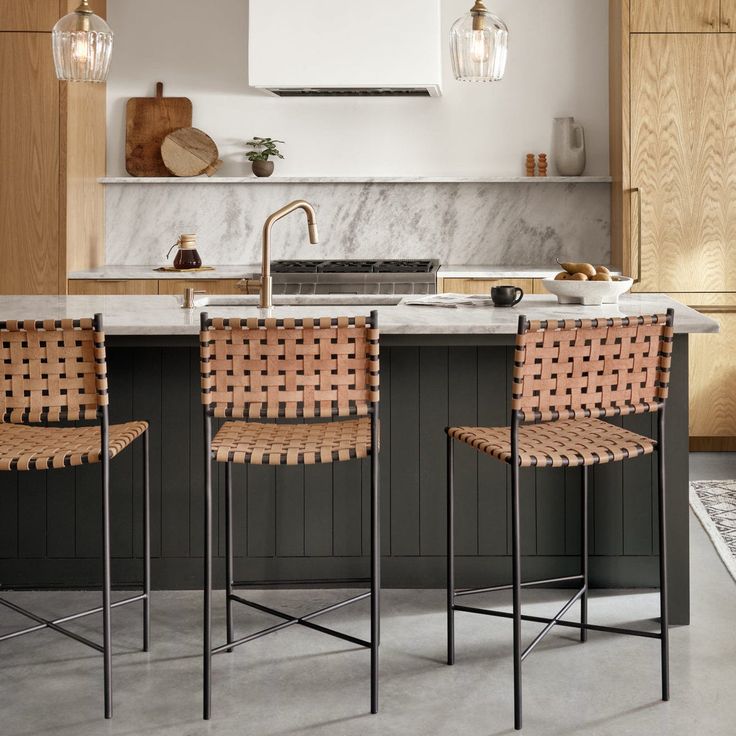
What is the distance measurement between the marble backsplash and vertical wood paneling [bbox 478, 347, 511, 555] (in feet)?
8.51

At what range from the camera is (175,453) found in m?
3.26

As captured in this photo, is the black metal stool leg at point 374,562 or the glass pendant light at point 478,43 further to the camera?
the glass pendant light at point 478,43

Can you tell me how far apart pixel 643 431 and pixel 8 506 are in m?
1.97

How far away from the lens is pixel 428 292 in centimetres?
512

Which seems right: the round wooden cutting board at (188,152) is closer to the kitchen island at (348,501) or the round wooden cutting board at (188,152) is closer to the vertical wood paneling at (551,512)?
the kitchen island at (348,501)

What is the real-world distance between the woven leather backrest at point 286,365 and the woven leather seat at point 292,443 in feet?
0.32

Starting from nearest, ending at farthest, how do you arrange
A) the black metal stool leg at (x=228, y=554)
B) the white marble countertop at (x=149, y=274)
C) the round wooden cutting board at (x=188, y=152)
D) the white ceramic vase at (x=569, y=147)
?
the black metal stool leg at (x=228, y=554), the white marble countertop at (x=149, y=274), the white ceramic vase at (x=569, y=147), the round wooden cutting board at (x=188, y=152)

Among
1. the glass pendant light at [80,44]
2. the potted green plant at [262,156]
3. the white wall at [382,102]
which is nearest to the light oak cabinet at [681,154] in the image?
the white wall at [382,102]

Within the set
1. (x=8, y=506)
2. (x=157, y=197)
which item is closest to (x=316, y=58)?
(x=157, y=197)

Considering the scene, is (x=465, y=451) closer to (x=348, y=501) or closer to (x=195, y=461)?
(x=348, y=501)

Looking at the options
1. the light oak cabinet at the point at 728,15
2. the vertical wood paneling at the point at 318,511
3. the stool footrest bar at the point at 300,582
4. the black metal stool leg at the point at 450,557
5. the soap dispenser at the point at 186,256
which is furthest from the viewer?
the soap dispenser at the point at 186,256

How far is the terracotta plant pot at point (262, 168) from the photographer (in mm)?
5578

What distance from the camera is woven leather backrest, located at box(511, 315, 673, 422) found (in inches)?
96.0

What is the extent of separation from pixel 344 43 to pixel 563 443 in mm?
3172
